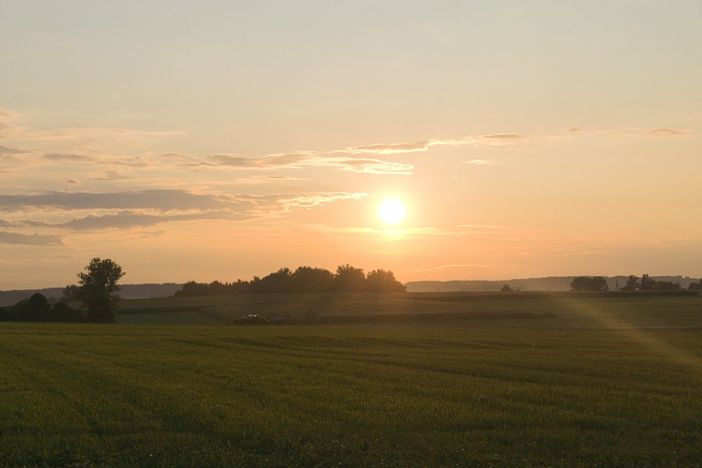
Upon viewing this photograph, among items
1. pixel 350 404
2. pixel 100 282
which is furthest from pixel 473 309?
pixel 350 404

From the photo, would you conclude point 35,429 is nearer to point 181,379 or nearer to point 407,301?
point 181,379

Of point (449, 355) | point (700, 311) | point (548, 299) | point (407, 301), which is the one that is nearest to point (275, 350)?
point (449, 355)

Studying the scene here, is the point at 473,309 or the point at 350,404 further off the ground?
the point at 473,309

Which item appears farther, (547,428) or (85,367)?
(85,367)

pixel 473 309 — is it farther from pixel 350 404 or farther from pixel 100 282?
pixel 350 404

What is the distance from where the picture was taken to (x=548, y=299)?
14188cm

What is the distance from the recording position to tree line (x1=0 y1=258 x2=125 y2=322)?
419 feet

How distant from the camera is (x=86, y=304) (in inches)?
5576

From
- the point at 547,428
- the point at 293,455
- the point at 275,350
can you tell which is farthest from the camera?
the point at 275,350

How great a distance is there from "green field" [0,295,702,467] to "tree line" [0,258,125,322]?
7479cm

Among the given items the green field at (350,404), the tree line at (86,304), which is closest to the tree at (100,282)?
the tree line at (86,304)

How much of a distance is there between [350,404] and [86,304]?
403 feet

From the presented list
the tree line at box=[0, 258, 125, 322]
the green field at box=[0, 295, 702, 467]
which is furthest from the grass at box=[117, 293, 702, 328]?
the green field at box=[0, 295, 702, 467]

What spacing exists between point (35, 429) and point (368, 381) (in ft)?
45.1
